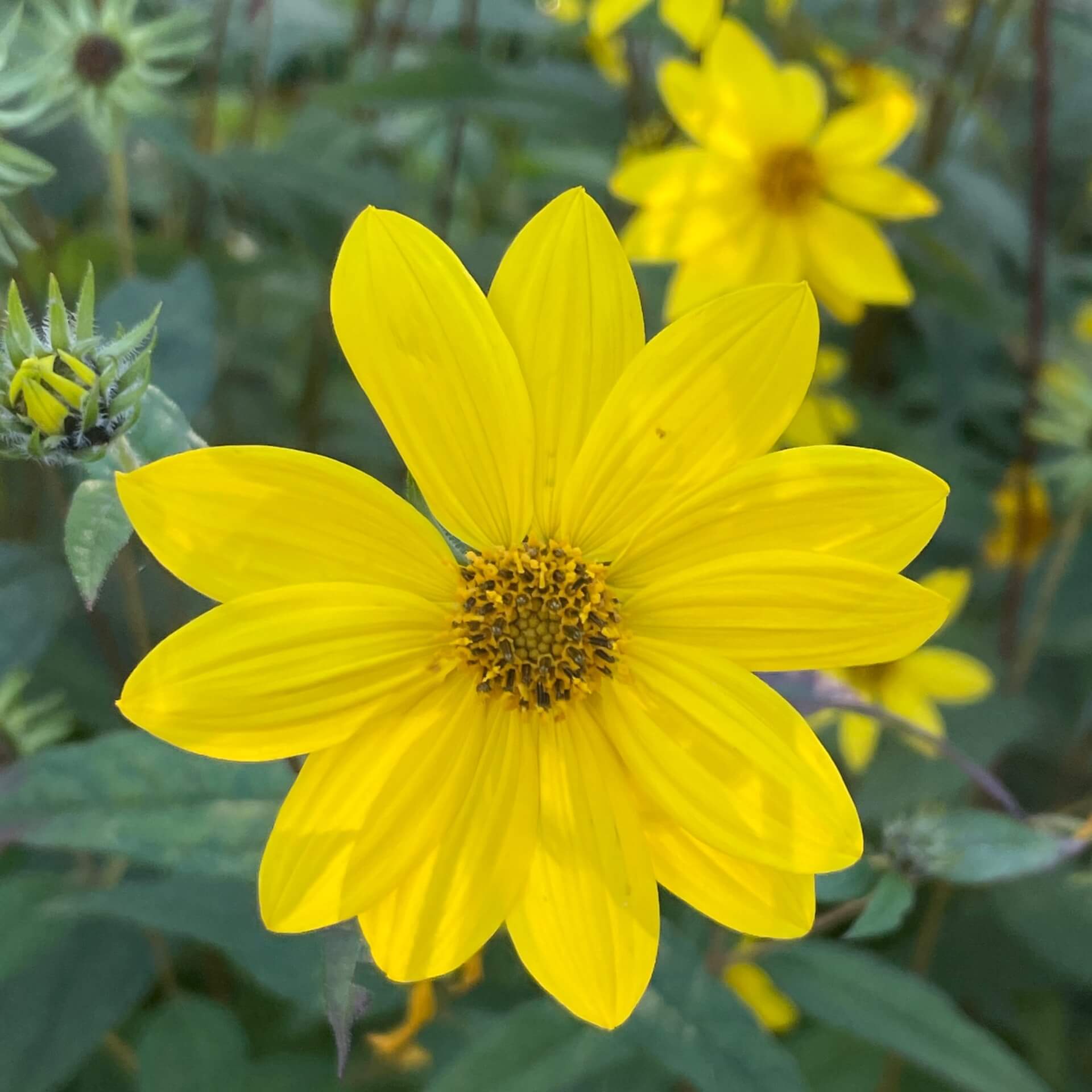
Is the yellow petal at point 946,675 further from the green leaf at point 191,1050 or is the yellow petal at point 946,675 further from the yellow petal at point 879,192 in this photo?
the green leaf at point 191,1050

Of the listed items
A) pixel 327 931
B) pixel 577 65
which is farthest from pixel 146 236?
pixel 327 931

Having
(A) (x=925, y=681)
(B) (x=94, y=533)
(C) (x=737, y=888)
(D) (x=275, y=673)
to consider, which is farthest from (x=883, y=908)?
(A) (x=925, y=681)

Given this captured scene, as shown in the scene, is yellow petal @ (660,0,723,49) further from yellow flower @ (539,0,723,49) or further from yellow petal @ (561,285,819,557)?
yellow petal @ (561,285,819,557)

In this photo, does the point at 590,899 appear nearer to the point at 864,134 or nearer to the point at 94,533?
the point at 94,533

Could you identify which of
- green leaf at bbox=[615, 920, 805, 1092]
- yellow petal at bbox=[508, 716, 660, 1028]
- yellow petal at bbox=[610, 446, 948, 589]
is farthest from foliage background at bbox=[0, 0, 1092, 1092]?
yellow petal at bbox=[610, 446, 948, 589]

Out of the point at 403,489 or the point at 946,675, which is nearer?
the point at 403,489

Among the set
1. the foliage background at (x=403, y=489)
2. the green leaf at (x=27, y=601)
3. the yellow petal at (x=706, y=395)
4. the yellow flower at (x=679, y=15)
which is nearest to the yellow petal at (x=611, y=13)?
the yellow flower at (x=679, y=15)

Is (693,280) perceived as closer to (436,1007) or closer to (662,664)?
(662,664)
